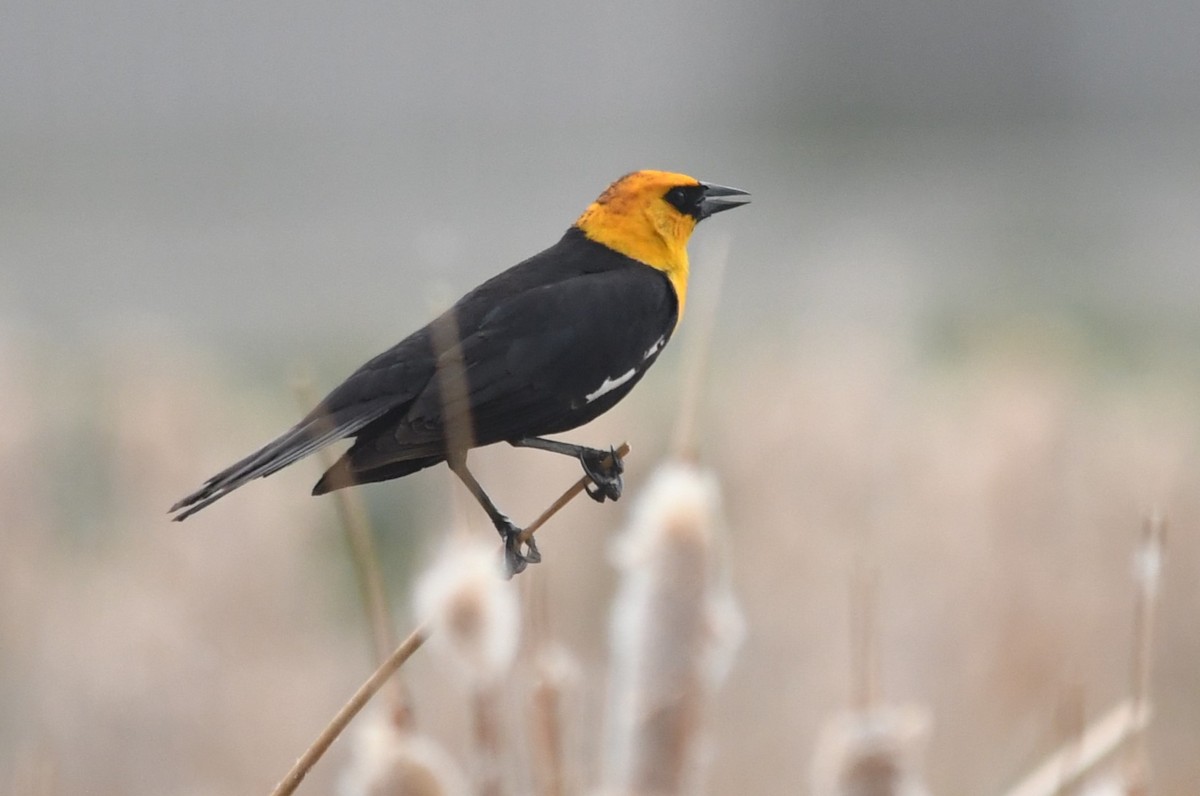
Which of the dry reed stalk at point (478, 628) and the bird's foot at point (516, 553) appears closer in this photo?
the dry reed stalk at point (478, 628)

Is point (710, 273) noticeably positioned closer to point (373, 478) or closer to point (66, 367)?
point (373, 478)

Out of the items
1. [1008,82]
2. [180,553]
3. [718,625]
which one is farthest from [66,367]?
[1008,82]

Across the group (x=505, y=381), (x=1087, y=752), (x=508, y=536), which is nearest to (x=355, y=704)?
(x=508, y=536)

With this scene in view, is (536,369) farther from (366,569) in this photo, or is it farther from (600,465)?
(366,569)

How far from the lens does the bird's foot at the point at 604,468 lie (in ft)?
4.62

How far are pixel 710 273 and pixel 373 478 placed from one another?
16.8 inches

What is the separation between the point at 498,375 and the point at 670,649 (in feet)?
1.43

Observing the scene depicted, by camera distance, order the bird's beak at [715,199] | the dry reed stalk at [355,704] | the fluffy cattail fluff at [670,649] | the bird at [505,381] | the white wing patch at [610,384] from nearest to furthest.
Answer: the dry reed stalk at [355,704], the fluffy cattail fluff at [670,649], the bird at [505,381], the white wing patch at [610,384], the bird's beak at [715,199]

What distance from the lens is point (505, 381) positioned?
4.98ft

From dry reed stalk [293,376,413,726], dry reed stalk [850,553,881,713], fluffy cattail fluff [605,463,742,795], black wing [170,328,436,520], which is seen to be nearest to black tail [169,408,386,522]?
black wing [170,328,436,520]

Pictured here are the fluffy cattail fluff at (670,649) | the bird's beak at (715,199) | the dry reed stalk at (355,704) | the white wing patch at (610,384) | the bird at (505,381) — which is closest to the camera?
the dry reed stalk at (355,704)

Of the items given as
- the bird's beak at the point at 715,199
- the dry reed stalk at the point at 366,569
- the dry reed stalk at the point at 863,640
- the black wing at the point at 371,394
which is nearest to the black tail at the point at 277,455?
the black wing at the point at 371,394

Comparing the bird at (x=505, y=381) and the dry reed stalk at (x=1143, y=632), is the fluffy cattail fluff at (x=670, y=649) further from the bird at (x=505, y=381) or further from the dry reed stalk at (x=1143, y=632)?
the dry reed stalk at (x=1143, y=632)

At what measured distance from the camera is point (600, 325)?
1.62m
